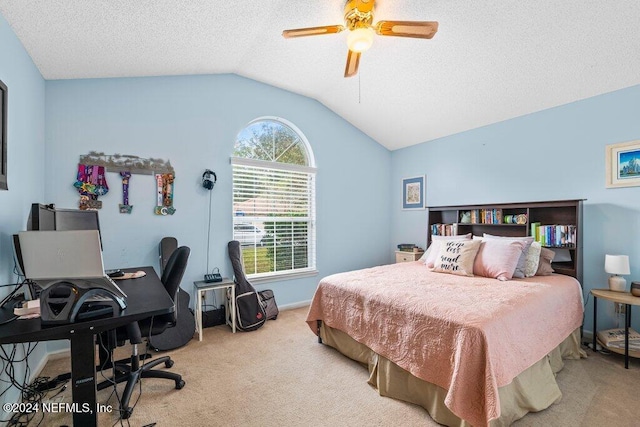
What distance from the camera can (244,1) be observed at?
7.07 feet

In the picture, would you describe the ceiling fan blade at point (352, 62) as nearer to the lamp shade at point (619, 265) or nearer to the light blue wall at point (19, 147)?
the light blue wall at point (19, 147)

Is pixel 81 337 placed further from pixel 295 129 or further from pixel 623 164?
pixel 623 164

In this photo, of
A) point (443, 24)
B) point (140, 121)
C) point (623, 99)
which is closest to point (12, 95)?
point (140, 121)

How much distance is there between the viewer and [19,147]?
2012mm

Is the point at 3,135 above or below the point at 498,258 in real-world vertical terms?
above

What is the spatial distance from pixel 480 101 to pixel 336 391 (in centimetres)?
336

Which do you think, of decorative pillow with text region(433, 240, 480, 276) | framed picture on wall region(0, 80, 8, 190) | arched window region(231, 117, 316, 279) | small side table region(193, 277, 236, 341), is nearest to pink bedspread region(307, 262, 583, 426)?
decorative pillow with text region(433, 240, 480, 276)

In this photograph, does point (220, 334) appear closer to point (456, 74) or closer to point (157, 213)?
point (157, 213)

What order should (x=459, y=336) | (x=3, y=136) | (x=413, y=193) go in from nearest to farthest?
(x=459, y=336), (x=3, y=136), (x=413, y=193)

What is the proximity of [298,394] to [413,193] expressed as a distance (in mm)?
3500

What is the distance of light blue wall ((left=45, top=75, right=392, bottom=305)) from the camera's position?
8.77 ft

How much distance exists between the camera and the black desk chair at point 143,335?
1.87 metres

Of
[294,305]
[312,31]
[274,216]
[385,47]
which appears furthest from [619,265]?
[274,216]

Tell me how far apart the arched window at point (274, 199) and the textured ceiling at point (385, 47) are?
774mm
